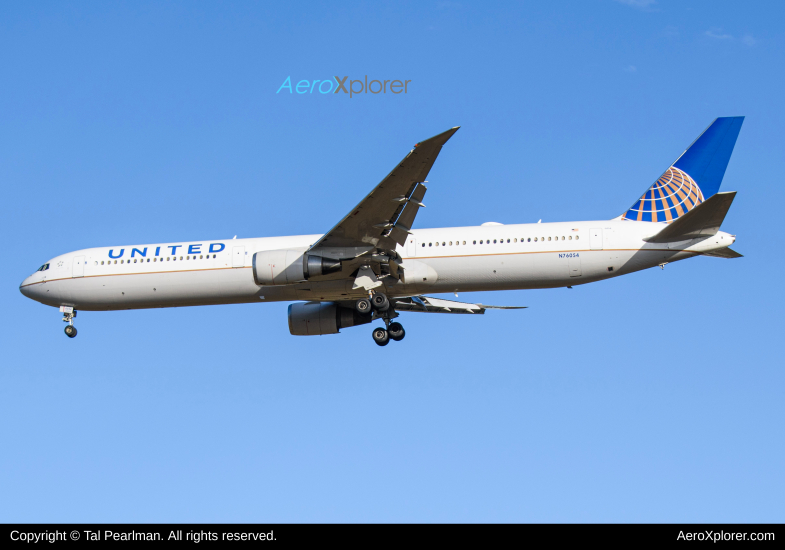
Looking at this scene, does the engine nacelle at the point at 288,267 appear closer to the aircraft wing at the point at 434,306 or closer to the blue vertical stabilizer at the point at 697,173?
the aircraft wing at the point at 434,306

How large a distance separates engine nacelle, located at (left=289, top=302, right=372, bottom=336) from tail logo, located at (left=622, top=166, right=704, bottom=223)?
930 centimetres

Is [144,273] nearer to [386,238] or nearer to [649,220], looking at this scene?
[386,238]

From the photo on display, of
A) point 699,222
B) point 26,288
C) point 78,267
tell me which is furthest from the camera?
point 26,288

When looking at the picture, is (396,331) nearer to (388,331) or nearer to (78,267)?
(388,331)

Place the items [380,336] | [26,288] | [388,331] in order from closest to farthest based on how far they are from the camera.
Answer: [380,336], [388,331], [26,288]

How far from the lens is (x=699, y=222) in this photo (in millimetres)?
23047

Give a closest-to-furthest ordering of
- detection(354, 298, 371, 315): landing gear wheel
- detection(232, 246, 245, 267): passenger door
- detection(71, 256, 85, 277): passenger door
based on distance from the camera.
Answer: detection(354, 298, 371, 315): landing gear wheel → detection(232, 246, 245, 267): passenger door → detection(71, 256, 85, 277): passenger door

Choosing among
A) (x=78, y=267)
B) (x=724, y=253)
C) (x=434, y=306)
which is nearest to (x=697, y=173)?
(x=724, y=253)

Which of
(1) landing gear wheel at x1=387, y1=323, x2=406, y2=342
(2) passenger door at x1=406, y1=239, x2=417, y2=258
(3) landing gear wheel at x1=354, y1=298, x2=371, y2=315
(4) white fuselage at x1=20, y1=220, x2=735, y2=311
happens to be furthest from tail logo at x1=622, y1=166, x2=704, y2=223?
(3) landing gear wheel at x1=354, y1=298, x2=371, y2=315

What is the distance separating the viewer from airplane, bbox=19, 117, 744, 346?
23453 mm

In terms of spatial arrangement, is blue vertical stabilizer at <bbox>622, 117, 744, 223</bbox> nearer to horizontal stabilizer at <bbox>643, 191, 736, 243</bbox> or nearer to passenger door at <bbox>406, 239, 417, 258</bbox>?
horizontal stabilizer at <bbox>643, 191, 736, 243</bbox>

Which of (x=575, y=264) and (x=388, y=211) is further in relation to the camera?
(x=575, y=264)

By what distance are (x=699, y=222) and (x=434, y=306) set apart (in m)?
10.1

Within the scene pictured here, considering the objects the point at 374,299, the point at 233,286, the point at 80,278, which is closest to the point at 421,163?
the point at 374,299
